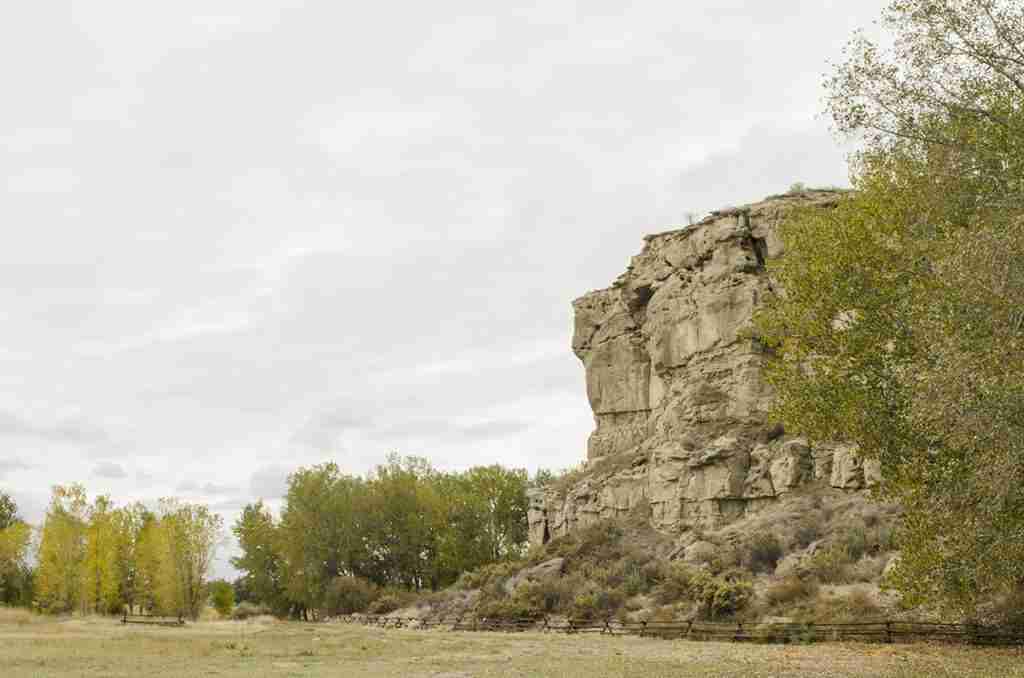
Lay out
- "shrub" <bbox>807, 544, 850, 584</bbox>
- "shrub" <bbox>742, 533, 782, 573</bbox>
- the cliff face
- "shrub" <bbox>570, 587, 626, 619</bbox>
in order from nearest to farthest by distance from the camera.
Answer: "shrub" <bbox>807, 544, 850, 584</bbox>
"shrub" <bbox>742, 533, 782, 573</bbox>
"shrub" <bbox>570, 587, 626, 619</bbox>
the cliff face

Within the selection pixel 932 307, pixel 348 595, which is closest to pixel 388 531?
pixel 348 595

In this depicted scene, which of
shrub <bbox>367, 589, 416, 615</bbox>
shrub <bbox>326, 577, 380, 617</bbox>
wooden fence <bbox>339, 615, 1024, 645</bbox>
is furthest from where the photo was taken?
shrub <bbox>326, 577, 380, 617</bbox>

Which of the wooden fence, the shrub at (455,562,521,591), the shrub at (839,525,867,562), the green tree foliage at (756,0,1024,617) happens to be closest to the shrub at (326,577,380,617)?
the shrub at (455,562,521,591)

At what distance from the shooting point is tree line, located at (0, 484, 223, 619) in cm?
8100

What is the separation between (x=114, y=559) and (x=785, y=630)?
70.9 meters

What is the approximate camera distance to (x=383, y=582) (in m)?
90.0

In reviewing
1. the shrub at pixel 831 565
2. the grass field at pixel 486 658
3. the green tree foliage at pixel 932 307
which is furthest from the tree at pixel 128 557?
the green tree foliage at pixel 932 307

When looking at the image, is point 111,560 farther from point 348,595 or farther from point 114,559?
point 348,595

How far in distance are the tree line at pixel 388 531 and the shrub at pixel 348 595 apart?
0.46 meters

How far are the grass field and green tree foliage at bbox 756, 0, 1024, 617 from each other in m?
3.53

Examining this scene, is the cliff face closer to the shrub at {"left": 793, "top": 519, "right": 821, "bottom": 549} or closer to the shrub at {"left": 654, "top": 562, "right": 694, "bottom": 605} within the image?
the shrub at {"left": 793, "top": 519, "right": 821, "bottom": 549}

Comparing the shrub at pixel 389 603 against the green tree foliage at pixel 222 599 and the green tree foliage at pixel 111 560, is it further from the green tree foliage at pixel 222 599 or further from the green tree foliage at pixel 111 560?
the green tree foliage at pixel 222 599

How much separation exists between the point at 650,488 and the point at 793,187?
22.5m

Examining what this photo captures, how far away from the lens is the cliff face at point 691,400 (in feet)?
177
